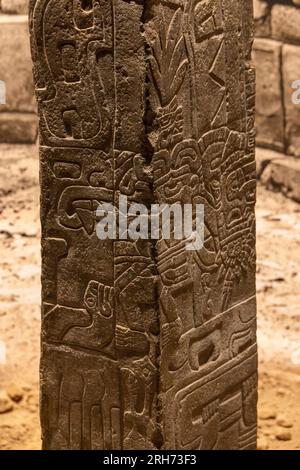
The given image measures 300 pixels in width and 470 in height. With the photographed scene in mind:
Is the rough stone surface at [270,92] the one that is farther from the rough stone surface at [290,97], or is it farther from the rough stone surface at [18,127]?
the rough stone surface at [18,127]

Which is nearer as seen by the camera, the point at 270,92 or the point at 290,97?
the point at 290,97

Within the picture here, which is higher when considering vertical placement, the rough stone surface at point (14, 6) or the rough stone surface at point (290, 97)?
the rough stone surface at point (14, 6)

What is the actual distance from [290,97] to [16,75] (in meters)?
2.05

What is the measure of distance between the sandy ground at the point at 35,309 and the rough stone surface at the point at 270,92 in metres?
0.40

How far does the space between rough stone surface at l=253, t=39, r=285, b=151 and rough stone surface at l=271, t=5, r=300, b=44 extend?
2.8 inches

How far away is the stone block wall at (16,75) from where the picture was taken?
26.1 ft

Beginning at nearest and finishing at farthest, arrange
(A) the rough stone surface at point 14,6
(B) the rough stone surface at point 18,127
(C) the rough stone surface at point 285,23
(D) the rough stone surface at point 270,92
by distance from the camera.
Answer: (C) the rough stone surface at point 285,23
(D) the rough stone surface at point 270,92
(A) the rough stone surface at point 14,6
(B) the rough stone surface at point 18,127

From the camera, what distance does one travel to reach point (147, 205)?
3.46 m

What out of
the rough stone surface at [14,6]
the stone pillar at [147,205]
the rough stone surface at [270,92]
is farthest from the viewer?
the rough stone surface at [14,6]

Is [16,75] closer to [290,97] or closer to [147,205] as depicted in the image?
[290,97]

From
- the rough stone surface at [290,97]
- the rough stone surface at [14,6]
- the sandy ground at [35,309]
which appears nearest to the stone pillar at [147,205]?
the sandy ground at [35,309]

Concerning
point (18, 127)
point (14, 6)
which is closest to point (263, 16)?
point (14, 6)

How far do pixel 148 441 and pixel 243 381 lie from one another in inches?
21.5
